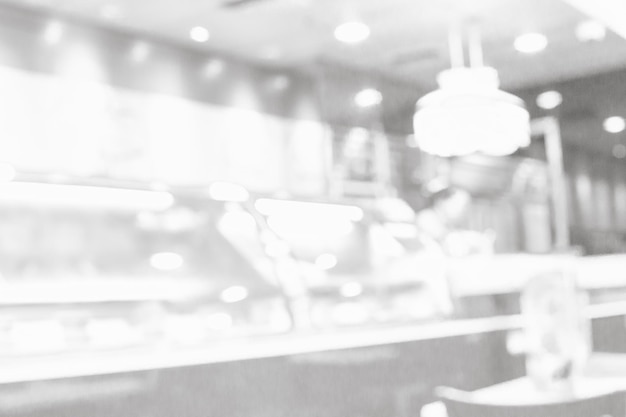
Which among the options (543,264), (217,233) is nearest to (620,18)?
(543,264)

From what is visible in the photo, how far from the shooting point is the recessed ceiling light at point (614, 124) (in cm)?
787

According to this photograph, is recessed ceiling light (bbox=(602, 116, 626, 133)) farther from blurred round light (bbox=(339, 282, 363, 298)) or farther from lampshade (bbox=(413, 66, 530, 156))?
blurred round light (bbox=(339, 282, 363, 298))

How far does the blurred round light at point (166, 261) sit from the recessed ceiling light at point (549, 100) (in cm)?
576

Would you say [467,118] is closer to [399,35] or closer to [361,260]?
[361,260]

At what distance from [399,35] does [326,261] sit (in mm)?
3168

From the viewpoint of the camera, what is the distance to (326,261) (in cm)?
332

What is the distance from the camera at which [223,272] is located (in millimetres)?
3090

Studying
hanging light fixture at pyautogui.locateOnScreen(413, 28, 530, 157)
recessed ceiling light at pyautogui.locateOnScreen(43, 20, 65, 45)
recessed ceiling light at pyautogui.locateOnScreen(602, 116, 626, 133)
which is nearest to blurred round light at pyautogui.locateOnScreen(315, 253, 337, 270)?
hanging light fixture at pyautogui.locateOnScreen(413, 28, 530, 157)

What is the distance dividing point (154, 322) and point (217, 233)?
22.3 inches

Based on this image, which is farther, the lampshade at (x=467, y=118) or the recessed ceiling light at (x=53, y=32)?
the recessed ceiling light at (x=53, y=32)

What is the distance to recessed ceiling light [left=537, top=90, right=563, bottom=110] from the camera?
7.82 meters

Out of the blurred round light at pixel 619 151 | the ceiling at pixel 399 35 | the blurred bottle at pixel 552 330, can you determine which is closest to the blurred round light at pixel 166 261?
the blurred bottle at pixel 552 330

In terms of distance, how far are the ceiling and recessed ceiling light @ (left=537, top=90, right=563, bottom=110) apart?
0.25ft

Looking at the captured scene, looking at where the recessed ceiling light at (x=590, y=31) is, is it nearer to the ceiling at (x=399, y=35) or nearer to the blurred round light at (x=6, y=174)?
the ceiling at (x=399, y=35)
